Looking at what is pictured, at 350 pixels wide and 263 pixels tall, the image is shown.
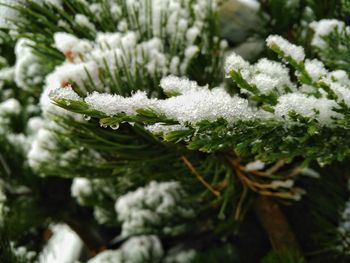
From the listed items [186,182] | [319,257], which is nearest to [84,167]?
[186,182]

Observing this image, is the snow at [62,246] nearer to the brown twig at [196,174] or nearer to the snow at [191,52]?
the brown twig at [196,174]

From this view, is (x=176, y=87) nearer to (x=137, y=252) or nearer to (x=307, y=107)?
(x=307, y=107)

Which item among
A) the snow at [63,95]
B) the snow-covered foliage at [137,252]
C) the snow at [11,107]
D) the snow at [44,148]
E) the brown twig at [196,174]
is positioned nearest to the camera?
the snow at [63,95]

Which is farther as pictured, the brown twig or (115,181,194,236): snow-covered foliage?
(115,181,194,236): snow-covered foliage

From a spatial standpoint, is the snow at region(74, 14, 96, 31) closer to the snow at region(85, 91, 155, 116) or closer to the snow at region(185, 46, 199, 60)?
the snow at region(185, 46, 199, 60)

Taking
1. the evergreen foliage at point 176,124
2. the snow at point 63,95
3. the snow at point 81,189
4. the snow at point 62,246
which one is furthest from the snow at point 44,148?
the snow at point 63,95

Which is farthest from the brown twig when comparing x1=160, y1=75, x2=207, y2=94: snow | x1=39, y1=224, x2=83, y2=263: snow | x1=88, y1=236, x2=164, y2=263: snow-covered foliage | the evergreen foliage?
x1=39, y1=224, x2=83, y2=263: snow

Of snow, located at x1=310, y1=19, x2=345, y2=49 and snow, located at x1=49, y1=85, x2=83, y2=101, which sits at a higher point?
snow, located at x1=310, y1=19, x2=345, y2=49

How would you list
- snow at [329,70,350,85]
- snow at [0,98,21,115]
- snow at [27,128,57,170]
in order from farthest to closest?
snow at [0,98,21,115] < snow at [27,128,57,170] < snow at [329,70,350,85]

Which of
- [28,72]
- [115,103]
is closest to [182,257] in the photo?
[28,72]

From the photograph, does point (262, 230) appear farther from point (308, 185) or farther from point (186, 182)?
point (186, 182)
